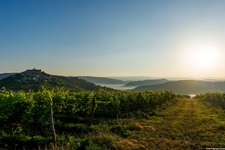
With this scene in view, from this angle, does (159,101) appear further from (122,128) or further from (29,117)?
(29,117)

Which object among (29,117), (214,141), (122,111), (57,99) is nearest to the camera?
(214,141)

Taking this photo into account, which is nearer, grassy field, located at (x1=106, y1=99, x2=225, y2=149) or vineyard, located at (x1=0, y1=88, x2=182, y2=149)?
grassy field, located at (x1=106, y1=99, x2=225, y2=149)

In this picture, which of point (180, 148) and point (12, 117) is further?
point (12, 117)

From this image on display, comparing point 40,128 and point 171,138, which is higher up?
point 171,138

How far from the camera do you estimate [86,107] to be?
24.5m

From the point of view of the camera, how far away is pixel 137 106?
31672mm

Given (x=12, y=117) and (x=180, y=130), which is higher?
(x=12, y=117)

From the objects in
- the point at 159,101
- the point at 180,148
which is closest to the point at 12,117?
the point at 180,148

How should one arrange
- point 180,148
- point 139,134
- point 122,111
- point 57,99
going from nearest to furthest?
point 180,148 < point 139,134 < point 57,99 < point 122,111

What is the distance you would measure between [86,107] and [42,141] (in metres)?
12.4

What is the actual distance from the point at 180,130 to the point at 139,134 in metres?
3.61

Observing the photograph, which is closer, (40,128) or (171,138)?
(171,138)

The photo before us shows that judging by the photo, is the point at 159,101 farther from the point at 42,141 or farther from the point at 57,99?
the point at 42,141

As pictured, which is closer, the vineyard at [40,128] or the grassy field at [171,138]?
the grassy field at [171,138]
